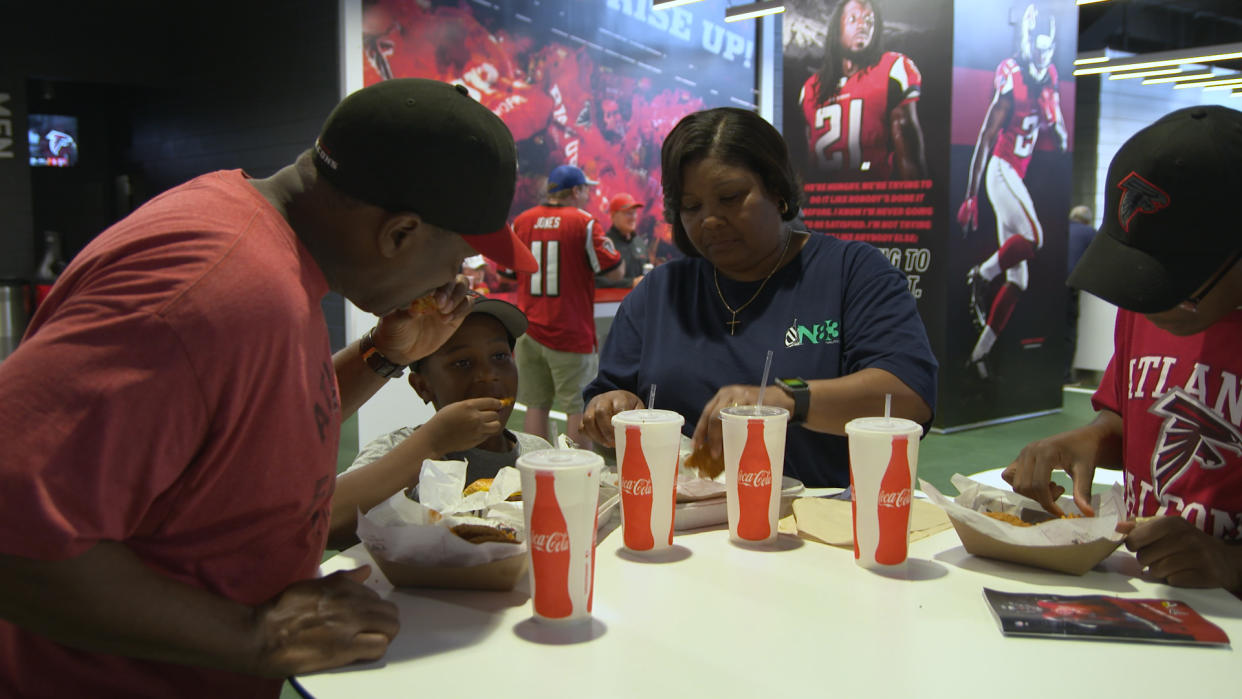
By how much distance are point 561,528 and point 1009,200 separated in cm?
611

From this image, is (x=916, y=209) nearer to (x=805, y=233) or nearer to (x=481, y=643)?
(x=805, y=233)

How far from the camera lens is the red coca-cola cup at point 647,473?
132 cm

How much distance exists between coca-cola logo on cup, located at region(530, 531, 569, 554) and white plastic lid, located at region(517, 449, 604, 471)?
0.28ft

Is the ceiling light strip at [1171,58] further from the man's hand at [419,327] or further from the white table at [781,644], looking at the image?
the man's hand at [419,327]

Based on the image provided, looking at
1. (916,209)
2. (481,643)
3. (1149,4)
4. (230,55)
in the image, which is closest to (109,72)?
(230,55)

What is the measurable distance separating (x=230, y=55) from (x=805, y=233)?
7.57 meters

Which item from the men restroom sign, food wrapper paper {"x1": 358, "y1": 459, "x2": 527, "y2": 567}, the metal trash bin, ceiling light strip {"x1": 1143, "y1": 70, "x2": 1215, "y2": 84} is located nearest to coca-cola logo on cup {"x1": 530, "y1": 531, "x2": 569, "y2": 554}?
food wrapper paper {"x1": 358, "y1": 459, "x2": 527, "y2": 567}

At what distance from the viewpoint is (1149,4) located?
39.9ft

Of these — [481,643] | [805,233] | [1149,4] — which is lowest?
[481,643]

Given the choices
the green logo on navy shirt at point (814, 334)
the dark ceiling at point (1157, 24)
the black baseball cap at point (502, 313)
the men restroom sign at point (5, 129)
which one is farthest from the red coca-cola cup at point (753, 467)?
the dark ceiling at point (1157, 24)

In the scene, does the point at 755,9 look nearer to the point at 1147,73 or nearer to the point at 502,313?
the point at 502,313

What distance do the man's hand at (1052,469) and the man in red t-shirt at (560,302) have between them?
3.81m

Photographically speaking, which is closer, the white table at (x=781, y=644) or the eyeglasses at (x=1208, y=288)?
the white table at (x=781, y=644)

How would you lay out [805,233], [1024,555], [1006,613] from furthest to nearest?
[805,233]
[1024,555]
[1006,613]
